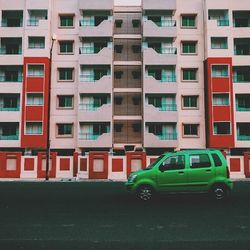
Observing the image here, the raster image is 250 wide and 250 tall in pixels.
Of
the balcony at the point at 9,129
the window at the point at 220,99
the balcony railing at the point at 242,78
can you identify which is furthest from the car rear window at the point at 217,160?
the balcony at the point at 9,129

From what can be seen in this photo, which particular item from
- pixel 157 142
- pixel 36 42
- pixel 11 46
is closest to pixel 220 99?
pixel 157 142

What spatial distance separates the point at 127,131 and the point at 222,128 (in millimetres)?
10536

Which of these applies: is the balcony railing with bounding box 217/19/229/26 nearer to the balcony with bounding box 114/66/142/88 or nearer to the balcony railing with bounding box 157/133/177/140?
the balcony with bounding box 114/66/142/88

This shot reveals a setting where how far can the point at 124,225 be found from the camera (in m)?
7.86

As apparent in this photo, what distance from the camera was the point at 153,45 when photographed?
40031mm

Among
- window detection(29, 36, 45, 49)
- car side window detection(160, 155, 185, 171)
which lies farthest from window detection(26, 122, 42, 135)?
car side window detection(160, 155, 185, 171)

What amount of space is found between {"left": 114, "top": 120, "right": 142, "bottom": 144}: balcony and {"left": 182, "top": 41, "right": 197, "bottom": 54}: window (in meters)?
10.1

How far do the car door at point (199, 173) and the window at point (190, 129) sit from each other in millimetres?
26556

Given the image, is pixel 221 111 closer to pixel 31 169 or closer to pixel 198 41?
pixel 198 41

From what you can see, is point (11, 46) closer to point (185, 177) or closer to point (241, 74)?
point (241, 74)

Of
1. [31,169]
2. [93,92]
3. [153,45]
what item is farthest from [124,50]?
[31,169]

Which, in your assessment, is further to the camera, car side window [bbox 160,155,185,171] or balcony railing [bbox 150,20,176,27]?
balcony railing [bbox 150,20,176,27]

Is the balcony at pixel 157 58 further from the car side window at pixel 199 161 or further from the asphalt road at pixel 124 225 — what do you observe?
the asphalt road at pixel 124 225

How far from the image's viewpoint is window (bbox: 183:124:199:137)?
3862 cm
